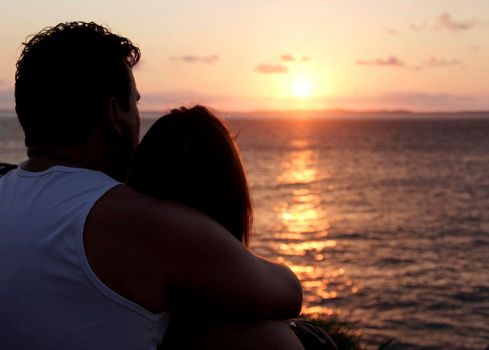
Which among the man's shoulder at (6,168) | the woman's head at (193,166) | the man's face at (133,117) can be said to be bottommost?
the man's shoulder at (6,168)

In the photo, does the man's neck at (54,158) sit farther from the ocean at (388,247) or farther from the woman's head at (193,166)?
the ocean at (388,247)

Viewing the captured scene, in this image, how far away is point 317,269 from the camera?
69.9 ft

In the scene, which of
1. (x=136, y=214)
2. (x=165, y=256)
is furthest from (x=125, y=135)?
(x=165, y=256)

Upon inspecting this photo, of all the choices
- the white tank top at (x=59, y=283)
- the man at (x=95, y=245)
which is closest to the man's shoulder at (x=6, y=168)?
the man at (x=95, y=245)

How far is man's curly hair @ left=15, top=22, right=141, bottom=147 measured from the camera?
2.34m

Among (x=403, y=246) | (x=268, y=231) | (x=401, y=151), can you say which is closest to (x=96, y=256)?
(x=403, y=246)

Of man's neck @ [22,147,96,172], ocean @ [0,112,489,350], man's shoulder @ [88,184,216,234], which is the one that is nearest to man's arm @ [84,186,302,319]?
man's shoulder @ [88,184,216,234]

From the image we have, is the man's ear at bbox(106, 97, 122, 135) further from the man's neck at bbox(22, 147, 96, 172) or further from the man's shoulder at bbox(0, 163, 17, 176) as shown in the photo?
the man's shoulder at bbox(0, 163, 17, 176)

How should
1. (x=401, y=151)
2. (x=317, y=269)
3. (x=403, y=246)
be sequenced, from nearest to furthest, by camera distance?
1. (x=317, y=269)
2. (x=403, y=246)
3. (x=401, y=151)

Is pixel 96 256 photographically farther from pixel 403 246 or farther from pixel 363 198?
pixel 363 198

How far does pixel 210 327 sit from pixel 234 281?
0.24 m

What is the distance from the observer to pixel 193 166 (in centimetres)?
243

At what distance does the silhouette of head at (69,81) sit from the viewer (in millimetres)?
2342

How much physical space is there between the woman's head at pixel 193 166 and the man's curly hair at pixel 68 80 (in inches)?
7.4
